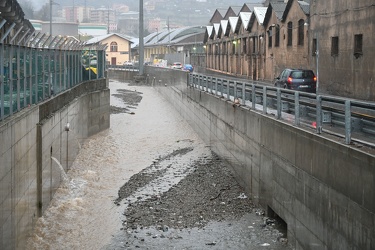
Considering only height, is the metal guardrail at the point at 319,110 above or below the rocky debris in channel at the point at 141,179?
above

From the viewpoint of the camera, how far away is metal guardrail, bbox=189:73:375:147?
1123cm

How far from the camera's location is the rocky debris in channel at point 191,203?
16806 millimetres

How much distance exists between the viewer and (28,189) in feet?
50.6

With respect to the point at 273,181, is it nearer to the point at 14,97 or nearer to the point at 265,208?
the point at 265,208

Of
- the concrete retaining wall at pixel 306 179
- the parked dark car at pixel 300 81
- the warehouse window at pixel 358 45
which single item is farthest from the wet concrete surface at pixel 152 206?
the warehouse window at pixel 358 45

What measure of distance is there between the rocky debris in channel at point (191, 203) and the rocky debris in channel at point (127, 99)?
2554 cm

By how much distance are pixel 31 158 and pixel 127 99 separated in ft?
140

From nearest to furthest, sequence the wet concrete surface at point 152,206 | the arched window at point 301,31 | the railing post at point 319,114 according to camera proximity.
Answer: the railing post at point 319,114 → the wet concrete surface at point 152,206 → the arched window at point 301,31

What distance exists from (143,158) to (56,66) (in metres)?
5.30

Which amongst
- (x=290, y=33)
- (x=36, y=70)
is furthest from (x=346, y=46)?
(x=36, y=70)

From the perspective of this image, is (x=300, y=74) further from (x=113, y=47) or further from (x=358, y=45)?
(x=113, y=47)

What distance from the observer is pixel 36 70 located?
19.6m

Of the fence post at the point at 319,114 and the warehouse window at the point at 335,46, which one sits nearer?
the fence post at the point at 319,114

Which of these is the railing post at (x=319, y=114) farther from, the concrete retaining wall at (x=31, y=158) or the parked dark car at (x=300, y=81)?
the parked dark car at (x=300, y=81)
